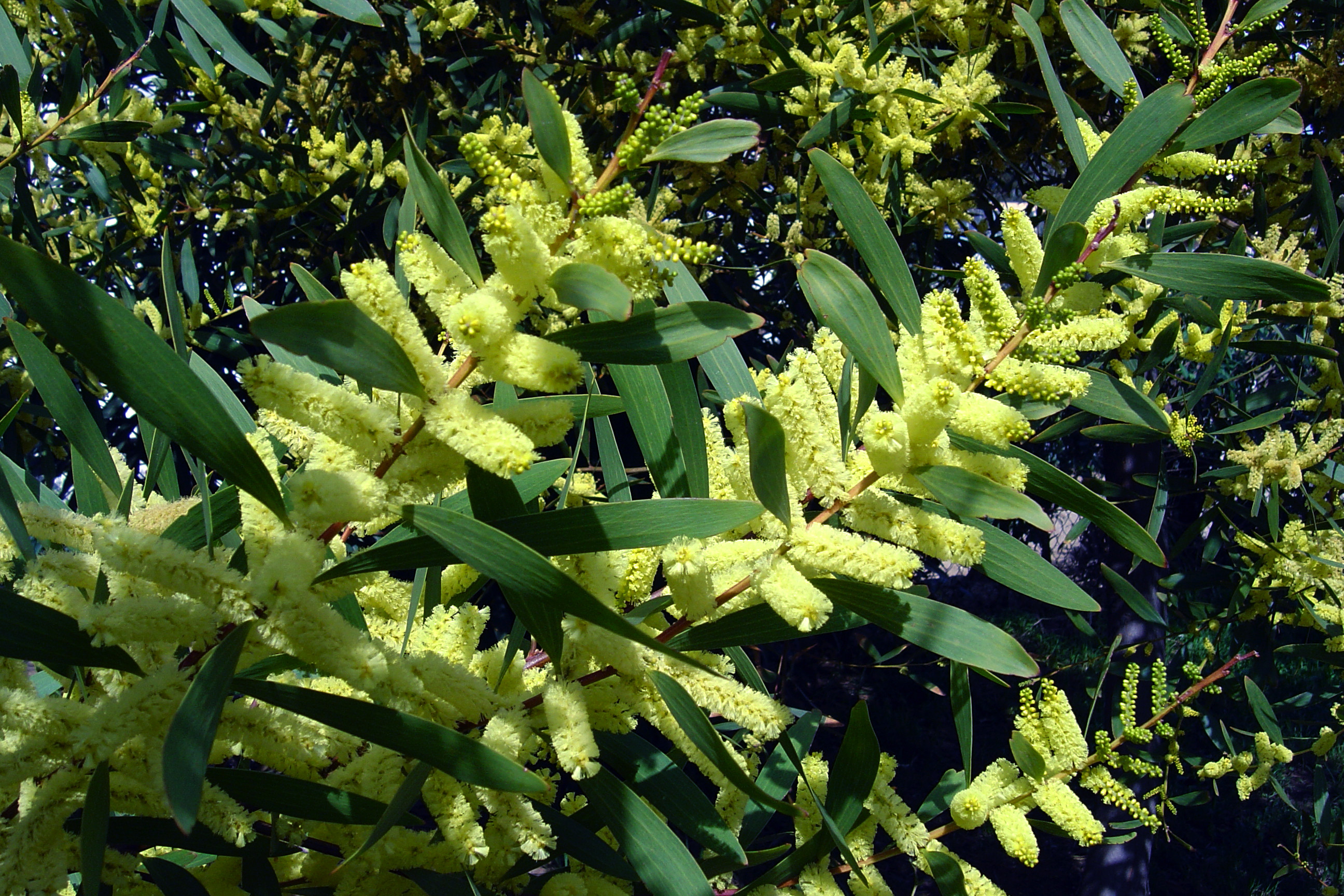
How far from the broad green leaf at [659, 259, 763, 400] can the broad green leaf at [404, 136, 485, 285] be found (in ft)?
1.25

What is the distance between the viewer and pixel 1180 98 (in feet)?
3.14

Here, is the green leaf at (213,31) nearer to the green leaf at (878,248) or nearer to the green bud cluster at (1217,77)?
the green leaf at (878,248)

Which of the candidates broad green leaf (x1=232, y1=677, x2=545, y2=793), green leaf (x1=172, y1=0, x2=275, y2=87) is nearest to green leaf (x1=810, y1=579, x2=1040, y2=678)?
broad green leaf (x1=232, y1=677, x2=545, y2=793)

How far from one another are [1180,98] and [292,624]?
109 centimetres

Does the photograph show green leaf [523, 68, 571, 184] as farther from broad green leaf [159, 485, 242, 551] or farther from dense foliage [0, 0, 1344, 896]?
broad green leaf [159, 485, 242, 551]

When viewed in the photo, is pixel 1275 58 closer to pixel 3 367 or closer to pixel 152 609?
pixel 152 609

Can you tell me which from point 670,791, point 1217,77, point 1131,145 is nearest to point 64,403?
point 670,791

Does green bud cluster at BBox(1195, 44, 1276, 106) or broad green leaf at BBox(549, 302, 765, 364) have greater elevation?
green bud cluster at BBox(1195, 44, 1276, 106)

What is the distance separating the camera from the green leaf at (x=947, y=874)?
117cm

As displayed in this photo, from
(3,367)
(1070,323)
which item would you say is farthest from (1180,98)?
(3,367)

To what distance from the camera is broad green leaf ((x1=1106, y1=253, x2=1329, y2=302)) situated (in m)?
0.93

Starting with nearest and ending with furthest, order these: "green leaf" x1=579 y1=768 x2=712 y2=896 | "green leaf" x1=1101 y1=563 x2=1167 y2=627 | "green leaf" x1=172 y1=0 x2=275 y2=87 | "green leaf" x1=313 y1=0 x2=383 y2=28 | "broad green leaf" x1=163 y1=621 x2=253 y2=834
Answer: "broad green leaf" x1=163 y1=621 x2=253 y2=834
"green leaf" x1=579 y1=768 x2=712 y2=896
"green leaf" x1=313 y1=0 x2=383 y2=28
"green leaf" x1=172 y1=0 x2=275 y2=87
"green leaf" x1=1101 y1=563 x2=1167 y2=627

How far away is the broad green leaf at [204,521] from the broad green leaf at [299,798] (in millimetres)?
264

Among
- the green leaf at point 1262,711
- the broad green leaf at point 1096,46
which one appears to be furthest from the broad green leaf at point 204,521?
the green leaf at point 1262,711
